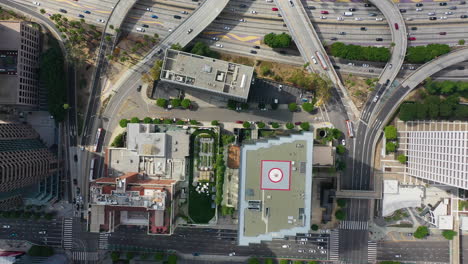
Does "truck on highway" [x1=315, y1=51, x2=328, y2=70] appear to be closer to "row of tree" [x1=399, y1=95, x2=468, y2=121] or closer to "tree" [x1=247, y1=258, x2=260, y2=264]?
"row of tree" [x1=399, y1=95, x2=468, y2=121]

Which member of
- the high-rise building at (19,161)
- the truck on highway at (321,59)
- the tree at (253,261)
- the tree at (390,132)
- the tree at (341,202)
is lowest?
the tree at (253,261)

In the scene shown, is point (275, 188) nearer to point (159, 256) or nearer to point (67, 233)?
point (159, 256)

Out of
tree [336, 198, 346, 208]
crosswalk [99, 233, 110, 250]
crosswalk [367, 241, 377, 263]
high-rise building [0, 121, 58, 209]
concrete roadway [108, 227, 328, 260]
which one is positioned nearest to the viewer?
high-rise building [0, 121, 58, 209]

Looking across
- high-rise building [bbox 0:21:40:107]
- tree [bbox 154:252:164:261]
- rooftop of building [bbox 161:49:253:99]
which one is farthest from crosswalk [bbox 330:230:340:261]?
high-rise building [bbox 0:21:40:107]

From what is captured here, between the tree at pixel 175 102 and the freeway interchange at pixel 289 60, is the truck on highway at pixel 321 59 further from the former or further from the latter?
the tree at pixel 175 102

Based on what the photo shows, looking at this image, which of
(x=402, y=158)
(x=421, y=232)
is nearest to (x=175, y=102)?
(x=402, y=158)

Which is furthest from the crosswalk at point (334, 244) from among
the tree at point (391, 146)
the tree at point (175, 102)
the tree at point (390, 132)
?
the tree at point (175, 102)
